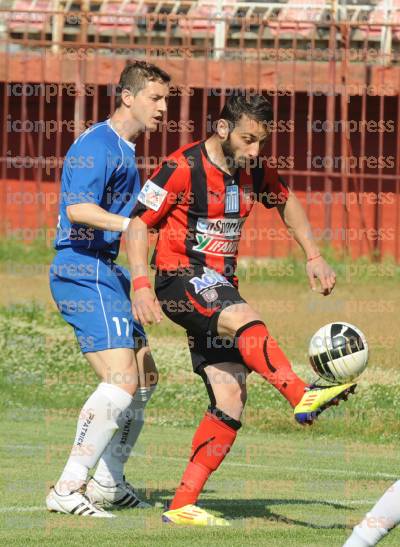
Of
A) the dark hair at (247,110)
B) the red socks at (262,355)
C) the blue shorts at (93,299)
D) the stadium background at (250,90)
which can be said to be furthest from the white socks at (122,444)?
the stadium background at (250,90)

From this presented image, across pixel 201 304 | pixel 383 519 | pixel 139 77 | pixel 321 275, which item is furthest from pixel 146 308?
pixel 383 519

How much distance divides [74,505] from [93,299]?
1117mm

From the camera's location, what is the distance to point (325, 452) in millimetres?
11578

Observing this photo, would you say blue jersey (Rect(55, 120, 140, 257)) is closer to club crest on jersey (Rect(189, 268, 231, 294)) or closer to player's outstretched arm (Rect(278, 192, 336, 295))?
club crest on jersey (Rect(189, 268, 231, 294))

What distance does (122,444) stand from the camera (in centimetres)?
853

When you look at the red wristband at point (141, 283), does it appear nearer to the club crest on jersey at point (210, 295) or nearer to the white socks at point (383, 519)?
the club crest on jersey at point (210, 295)

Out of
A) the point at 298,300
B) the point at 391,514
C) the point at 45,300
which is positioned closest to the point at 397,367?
the point at 298,300

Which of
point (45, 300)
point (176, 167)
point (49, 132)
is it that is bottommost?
point (45, 300)

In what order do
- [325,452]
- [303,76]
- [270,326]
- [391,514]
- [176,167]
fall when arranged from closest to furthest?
[391,514] → [176,167] → [325,452] → [270,326] → [303,76]

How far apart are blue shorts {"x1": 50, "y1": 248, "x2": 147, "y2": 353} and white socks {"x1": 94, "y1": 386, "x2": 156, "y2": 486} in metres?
0.41

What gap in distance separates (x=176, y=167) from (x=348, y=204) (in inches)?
555

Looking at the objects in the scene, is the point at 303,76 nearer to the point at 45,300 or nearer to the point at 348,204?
the point at 348,204

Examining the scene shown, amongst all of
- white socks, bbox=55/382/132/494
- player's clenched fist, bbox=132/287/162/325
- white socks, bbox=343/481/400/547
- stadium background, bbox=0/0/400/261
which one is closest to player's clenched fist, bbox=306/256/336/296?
player's clenched fist, bbox=132/287/162/325

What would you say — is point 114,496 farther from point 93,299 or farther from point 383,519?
point 383,519
